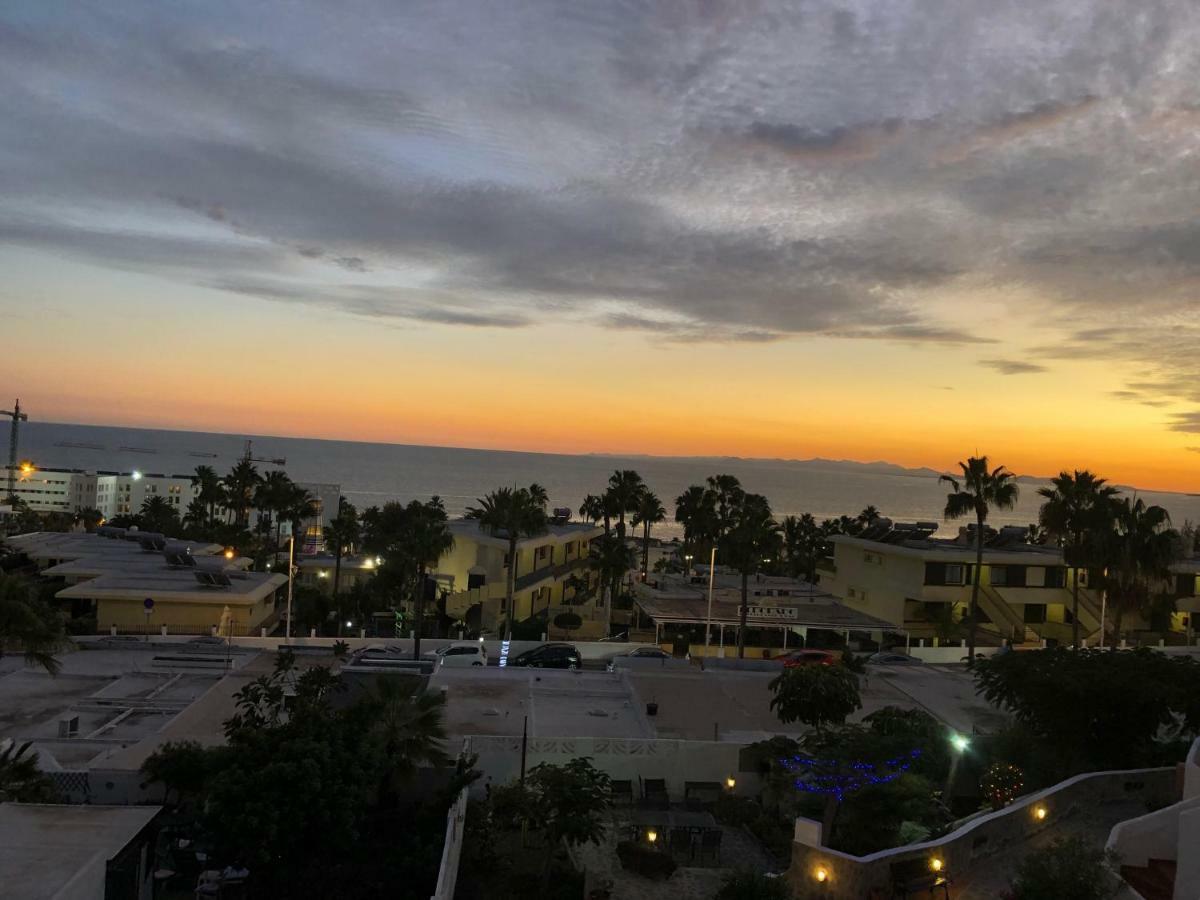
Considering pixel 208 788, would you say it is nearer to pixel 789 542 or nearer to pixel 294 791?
pixel 294 791

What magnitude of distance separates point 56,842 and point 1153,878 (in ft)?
57.4

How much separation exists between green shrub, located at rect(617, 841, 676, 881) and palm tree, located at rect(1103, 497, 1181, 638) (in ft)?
93.6

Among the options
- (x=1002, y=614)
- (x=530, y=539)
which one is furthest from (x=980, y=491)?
(x=530, y=539)

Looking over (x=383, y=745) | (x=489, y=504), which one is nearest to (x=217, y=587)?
(x=489, y=504)

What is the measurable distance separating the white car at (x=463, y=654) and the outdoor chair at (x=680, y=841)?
14671 millimetres

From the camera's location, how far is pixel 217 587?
40281mm

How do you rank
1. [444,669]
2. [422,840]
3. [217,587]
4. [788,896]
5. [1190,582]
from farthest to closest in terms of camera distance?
1. [1190,582]
2. [217,587]
3. [444,669]
4. [422,840]
5. [788,896]

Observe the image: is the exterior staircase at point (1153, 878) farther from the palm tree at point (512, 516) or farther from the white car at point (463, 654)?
the palm tree at point (512, 516)

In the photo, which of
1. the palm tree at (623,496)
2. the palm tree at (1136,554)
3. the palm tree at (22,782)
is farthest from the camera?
the palm tree at (623,496)

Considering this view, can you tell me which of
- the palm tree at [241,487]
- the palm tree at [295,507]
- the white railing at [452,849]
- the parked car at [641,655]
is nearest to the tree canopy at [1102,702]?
the white railing at [452,849]

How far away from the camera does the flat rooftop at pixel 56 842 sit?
12.4 m

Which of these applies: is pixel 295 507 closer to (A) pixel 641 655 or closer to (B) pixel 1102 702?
(A) pixel 641 655

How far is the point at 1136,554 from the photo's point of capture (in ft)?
125

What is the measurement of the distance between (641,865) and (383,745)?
5869mm
